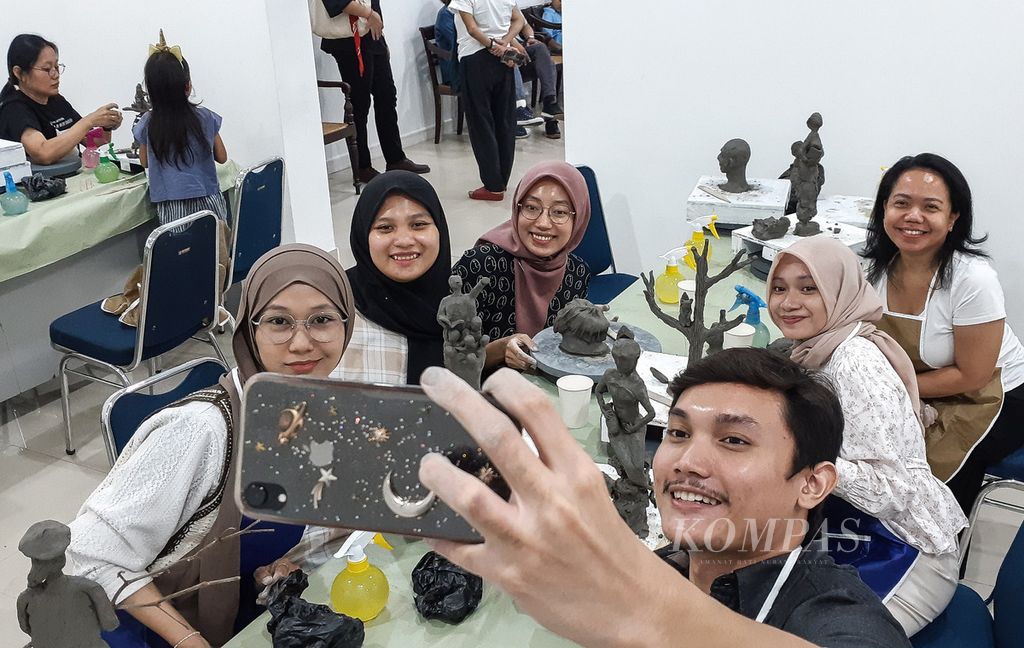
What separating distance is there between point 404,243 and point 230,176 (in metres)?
2.49

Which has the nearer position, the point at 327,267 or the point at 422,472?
the point at 422,472

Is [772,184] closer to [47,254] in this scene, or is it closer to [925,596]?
[925,596]

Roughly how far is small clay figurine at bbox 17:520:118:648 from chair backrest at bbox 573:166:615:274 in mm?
2623

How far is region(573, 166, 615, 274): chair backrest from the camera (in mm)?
3684

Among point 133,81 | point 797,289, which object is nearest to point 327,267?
point 797,289

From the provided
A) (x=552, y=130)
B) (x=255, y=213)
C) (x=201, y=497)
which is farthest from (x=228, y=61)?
(x=552, y=130)

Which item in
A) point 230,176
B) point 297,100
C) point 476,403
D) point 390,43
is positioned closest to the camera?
point 476,403

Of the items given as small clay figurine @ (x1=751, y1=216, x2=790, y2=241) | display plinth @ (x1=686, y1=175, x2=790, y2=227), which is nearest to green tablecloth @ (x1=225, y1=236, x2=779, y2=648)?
small clay figurine @ (x1=751, y1=216, x2=790, y2=241)

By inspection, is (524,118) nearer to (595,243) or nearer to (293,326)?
(595,243)

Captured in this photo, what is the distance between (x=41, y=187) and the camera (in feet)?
12.3

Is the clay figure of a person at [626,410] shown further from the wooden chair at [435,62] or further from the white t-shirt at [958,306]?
the wooden chair at [435,62]

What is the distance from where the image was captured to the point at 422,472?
1.65ft

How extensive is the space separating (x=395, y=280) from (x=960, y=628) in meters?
1.58

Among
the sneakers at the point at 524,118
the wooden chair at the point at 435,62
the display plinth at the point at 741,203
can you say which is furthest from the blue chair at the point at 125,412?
the sneakers at the point at 524,118
